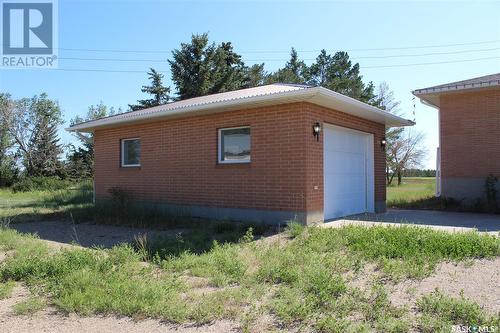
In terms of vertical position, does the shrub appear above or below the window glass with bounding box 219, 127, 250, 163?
below

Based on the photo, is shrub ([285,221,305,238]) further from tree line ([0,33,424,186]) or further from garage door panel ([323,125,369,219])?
tree line ([0,33,424,186])

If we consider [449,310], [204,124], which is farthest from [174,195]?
[449,310]

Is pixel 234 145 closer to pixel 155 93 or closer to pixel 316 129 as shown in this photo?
pixel 316 129

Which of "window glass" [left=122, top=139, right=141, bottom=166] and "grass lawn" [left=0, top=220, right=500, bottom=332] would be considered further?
"window glass" [left=122, top=139, right=141, bottom=166]

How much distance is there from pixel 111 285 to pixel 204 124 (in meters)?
6.66

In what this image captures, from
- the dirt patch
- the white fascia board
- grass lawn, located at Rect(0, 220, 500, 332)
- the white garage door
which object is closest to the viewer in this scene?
grass lawn, located at Rect(0, 220, 500, 332)

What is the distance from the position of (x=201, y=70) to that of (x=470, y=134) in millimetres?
24709

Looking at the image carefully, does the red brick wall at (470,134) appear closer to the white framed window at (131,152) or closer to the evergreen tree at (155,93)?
the white framed window at (131,152)

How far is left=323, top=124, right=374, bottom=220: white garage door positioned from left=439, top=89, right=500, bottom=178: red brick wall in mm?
4066

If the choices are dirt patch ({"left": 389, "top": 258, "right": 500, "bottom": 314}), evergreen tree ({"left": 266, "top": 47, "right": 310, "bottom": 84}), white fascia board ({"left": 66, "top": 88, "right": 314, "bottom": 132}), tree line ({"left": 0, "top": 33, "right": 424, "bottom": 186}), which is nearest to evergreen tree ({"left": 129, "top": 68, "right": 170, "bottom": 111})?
tree line ({"left": 0, "top": 33, "right": 424, "bottom": 186})

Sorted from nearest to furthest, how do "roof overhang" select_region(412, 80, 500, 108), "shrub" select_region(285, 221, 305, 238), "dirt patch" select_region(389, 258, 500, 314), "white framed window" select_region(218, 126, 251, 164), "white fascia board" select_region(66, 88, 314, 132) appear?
"dirt patch" select_region(389, 258, 500, 314)
"shrub" select_region(285, 221, 305, 238)
"white fascia board" select_region(66, 88, 314, 132)
"white framed window" select_region(218, 126, 251, 164)
"roof overhang" select_region(412, 80, 500, 108)

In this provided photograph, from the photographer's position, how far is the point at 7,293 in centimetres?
543

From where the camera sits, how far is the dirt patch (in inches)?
184

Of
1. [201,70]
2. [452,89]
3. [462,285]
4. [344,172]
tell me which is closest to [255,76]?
[201,70]
